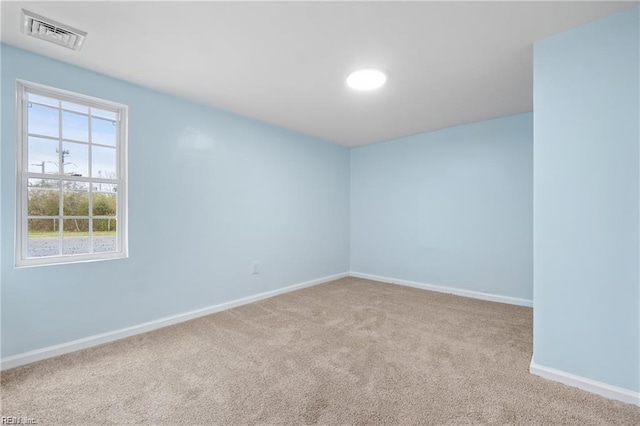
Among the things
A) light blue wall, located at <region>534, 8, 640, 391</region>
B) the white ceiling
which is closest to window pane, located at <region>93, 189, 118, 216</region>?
the white ceiling

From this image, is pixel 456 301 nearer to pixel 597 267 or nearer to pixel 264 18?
pixel 597 267

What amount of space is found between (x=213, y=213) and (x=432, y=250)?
3220mm

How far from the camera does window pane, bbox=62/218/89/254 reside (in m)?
2.40

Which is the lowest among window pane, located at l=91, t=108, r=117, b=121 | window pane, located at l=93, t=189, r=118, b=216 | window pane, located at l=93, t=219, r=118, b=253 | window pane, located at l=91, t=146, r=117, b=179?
window pane, located at l=93, t=219, r=118, b=253

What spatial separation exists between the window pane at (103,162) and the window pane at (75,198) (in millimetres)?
154

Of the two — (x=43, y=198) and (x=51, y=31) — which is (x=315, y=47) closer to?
(x=51, y=31)

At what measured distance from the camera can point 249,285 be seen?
12.1 ft

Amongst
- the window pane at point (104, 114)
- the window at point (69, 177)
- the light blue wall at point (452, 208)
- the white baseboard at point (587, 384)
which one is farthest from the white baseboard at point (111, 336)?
the white baseboard at point (587, 384)

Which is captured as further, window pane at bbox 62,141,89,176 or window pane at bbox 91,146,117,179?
window pane at bbox 91,146,117,179

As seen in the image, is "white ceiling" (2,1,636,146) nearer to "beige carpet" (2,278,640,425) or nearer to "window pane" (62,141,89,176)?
"window pane" (62,141,89,176)

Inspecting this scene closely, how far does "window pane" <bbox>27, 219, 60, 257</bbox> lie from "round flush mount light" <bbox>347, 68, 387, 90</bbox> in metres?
2.87

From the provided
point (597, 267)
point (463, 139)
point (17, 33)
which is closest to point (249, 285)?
point (17, 33)

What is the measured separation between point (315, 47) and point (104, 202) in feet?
7.76

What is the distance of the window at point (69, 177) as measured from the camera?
7.33 feet
